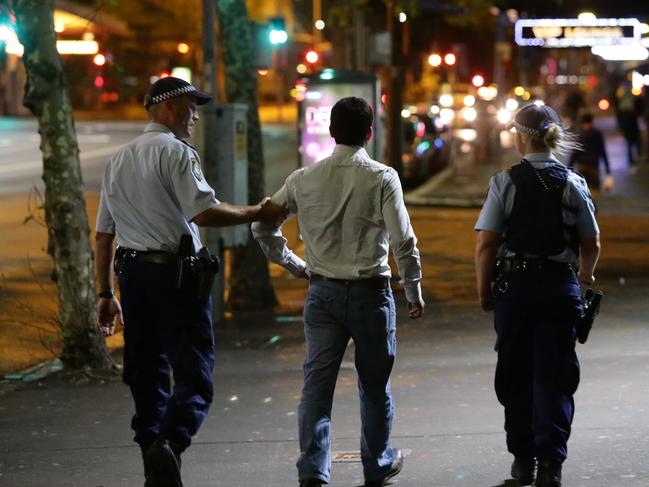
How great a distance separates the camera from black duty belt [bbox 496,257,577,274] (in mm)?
6160

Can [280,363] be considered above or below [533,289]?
below

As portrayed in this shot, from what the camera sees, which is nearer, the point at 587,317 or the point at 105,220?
the point at 587,317

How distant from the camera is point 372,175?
605 cm

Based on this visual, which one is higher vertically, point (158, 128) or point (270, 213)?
point (158, 128)

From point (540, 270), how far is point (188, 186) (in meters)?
1.61

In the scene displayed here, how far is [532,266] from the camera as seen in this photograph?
6156mm

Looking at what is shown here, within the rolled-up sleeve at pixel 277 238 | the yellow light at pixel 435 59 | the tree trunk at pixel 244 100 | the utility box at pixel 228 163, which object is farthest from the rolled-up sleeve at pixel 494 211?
the yellow light at pixel 435 59

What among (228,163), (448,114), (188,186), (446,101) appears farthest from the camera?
(446,101)

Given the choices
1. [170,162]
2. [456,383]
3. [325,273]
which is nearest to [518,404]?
[325,273]

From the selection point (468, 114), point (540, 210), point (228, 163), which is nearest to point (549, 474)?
point (540, 210)

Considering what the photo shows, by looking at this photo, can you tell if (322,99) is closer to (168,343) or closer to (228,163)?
(228,163)

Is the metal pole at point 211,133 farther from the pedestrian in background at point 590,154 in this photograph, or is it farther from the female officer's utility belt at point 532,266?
the pedestrian in background at point 590,154

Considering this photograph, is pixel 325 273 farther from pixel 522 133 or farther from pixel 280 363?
pixel 280 363

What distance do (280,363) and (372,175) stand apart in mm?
4226
